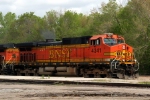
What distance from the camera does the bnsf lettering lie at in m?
28.9

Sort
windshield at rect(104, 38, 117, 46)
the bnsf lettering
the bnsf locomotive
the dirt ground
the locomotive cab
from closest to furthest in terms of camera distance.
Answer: the dirt ground < the locomotive cab < the bnsf locomotive < windshield at rect(104, 38, 117, 46) < the bnsf lettering

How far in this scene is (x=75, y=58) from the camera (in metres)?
28.2

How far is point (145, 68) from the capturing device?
122ft

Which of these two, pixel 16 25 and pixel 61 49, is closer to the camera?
pixel 61 49

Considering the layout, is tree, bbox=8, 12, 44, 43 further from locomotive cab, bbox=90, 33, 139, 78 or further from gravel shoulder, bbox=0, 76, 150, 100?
gravel shoulder, bbox=0, 76, 150, 100

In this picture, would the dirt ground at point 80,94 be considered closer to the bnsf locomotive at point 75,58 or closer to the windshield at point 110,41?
the bnsf locomotive at point 75,58

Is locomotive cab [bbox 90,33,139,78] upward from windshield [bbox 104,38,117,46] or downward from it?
downward

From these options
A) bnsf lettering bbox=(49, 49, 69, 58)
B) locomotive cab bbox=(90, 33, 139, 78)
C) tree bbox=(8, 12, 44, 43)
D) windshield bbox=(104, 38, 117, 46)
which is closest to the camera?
locomotive cab bbox=(90, 33, 139, 78)

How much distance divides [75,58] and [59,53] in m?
1.87

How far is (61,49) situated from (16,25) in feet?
177

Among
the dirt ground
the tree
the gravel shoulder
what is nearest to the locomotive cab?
the gravel shoulder

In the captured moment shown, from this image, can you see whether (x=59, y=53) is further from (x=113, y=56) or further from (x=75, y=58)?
(x=113, y=56)

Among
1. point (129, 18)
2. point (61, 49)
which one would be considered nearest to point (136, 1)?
point (129, 18)

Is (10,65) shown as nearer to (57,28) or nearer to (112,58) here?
(112,58)
